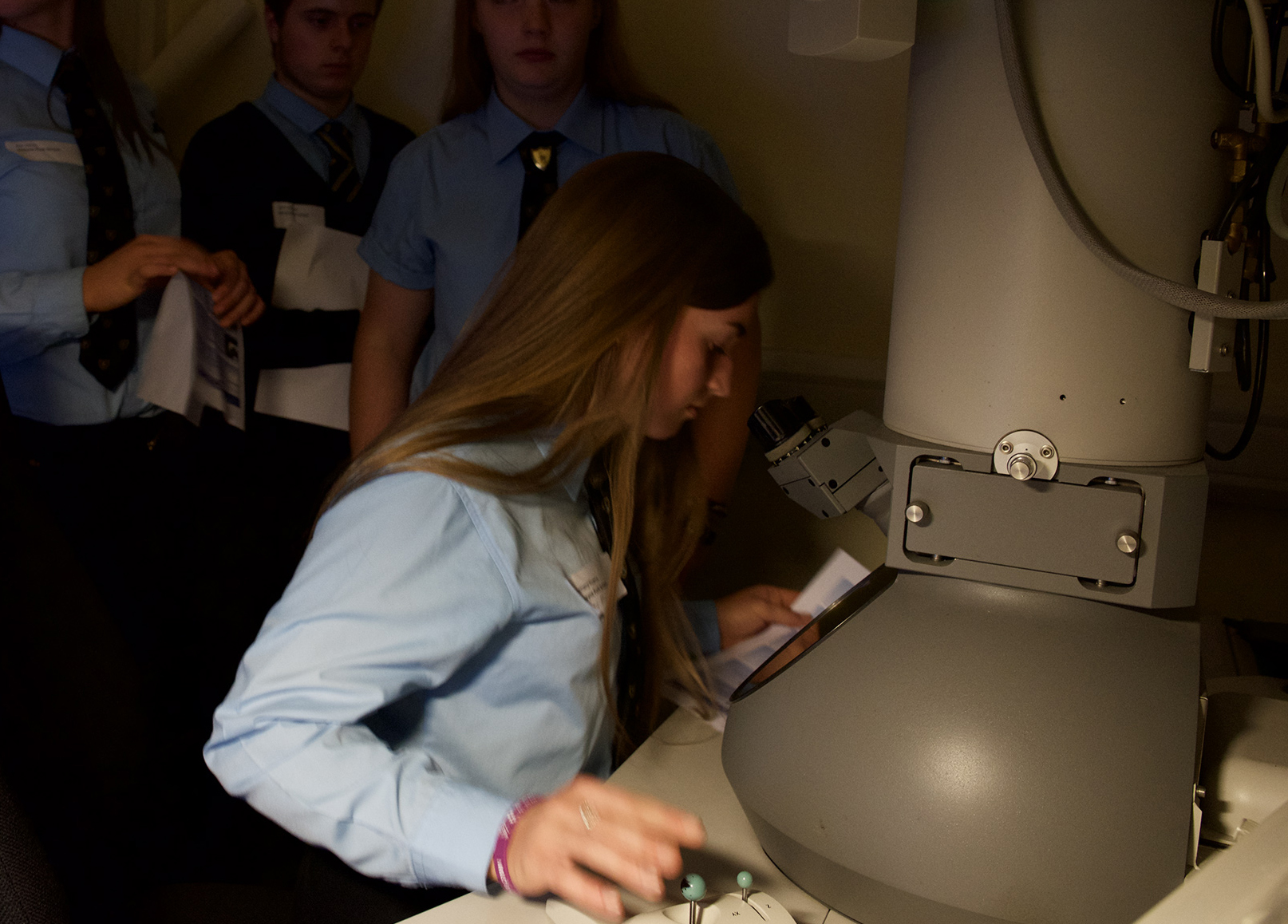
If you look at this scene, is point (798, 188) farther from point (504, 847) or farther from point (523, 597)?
point (504, 847)

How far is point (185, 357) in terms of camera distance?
1.50m

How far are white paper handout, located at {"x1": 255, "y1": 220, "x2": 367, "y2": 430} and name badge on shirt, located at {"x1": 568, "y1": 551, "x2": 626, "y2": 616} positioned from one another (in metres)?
1.10

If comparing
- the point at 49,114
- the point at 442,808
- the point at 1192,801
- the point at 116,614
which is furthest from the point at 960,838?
the point at 49,114

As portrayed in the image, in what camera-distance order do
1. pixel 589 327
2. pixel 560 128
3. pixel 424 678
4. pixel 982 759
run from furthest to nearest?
pixel 560 128 < pixel 589 327 < pixel 424 678 < pixel 982 759

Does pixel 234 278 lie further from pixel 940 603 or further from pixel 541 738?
Answer: pixel 940 603

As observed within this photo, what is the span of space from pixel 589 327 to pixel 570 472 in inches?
5.1

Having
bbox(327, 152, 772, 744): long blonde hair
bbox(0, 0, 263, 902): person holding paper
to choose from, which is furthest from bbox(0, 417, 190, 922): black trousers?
bbox(0, 0, 263, 902): person holding paper

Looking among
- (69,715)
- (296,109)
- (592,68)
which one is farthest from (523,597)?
(296,109)

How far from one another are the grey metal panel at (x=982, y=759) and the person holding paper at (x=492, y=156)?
2.45 feet

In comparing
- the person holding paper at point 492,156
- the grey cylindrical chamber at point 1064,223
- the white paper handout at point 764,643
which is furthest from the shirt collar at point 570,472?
the person holding paper at point 492,156

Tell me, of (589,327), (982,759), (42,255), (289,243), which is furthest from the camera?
(289,243)

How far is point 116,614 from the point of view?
5.60ft

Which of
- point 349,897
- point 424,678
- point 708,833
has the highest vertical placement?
point 424,678

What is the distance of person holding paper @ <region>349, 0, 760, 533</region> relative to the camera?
1.45m
